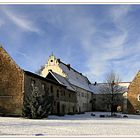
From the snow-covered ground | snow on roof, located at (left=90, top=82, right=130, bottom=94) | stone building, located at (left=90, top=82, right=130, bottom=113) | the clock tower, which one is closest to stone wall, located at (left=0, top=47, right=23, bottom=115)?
the snow-covered ground

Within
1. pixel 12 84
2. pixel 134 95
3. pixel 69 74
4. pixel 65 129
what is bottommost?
pixel 65 129

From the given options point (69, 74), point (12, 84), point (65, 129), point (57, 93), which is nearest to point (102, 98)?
point (69, 74)

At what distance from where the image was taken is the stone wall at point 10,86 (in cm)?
3838

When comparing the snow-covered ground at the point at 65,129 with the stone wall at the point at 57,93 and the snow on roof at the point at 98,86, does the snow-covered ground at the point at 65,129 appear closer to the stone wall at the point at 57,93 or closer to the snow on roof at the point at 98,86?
the stone wall at the point at 57,93

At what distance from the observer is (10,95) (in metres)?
39.1

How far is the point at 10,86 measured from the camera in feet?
129

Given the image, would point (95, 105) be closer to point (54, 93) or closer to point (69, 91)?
point (69, 91)

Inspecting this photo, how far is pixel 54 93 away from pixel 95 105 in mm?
35783

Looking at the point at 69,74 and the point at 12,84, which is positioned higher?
the point at 69,74

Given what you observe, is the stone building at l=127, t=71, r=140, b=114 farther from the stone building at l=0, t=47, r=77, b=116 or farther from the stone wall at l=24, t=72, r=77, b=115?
the stone building at l=0, t=47, r=77, b=116

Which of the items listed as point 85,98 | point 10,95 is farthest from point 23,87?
point 85,98

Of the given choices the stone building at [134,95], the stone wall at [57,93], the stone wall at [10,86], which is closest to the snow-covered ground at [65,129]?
the stone wall at [10,86]

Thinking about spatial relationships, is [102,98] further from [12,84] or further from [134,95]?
[12,84]

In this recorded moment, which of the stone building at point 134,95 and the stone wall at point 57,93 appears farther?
the stone building at point 134,95
